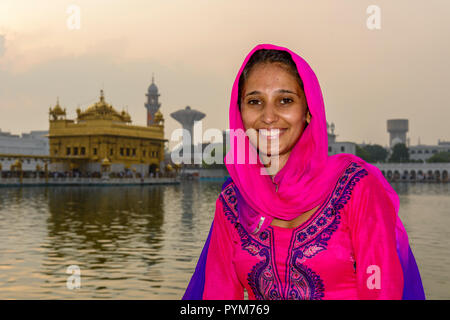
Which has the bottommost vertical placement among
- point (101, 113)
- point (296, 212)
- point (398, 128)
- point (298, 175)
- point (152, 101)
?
point (296, 212)

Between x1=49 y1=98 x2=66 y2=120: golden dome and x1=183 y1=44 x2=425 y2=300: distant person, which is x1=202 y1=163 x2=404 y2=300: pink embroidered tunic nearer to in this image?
x1=183 y1=44 x2=425 y2=300: distant person

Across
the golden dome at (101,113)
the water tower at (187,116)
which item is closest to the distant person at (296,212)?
the golden dome at (101,113)

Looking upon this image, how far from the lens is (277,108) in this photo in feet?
5.84

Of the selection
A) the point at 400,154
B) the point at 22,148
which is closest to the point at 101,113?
the point at 22,148

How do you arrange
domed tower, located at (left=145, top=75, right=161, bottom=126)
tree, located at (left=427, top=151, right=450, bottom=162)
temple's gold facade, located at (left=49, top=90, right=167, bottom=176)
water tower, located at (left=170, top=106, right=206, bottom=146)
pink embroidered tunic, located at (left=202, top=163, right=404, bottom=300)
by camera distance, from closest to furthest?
pink embroidered tunic, located at (left=202, top=163, right=404, bottom=300), temple's gold facade, located at (left=49, top=90, right=167, bottom=176), tree, located at (left=427, top=151, right=450, bottom=162), domed tower, located at (left=145, top=75, right=161, bottom=126), water tower, located at (left=170, top=106, right=206, bottom=146)

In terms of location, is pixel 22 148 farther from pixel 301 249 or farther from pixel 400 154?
pixel 301 249

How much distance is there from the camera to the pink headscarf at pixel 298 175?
1705mm

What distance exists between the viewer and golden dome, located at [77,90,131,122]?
5069 cm

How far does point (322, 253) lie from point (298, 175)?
24 centimetres

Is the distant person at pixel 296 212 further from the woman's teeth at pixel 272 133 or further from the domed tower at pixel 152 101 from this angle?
the domed tower at pixel 152 101

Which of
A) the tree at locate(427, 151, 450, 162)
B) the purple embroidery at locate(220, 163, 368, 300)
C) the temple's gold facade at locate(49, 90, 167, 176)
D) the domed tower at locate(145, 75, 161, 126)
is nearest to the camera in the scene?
the purple embroidery at locate(220, 163, 368, 300)

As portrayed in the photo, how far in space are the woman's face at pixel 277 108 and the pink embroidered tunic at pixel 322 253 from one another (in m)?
0.20

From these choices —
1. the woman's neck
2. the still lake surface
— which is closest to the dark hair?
the woman's neck

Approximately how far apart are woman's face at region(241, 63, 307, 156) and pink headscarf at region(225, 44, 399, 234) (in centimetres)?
4
